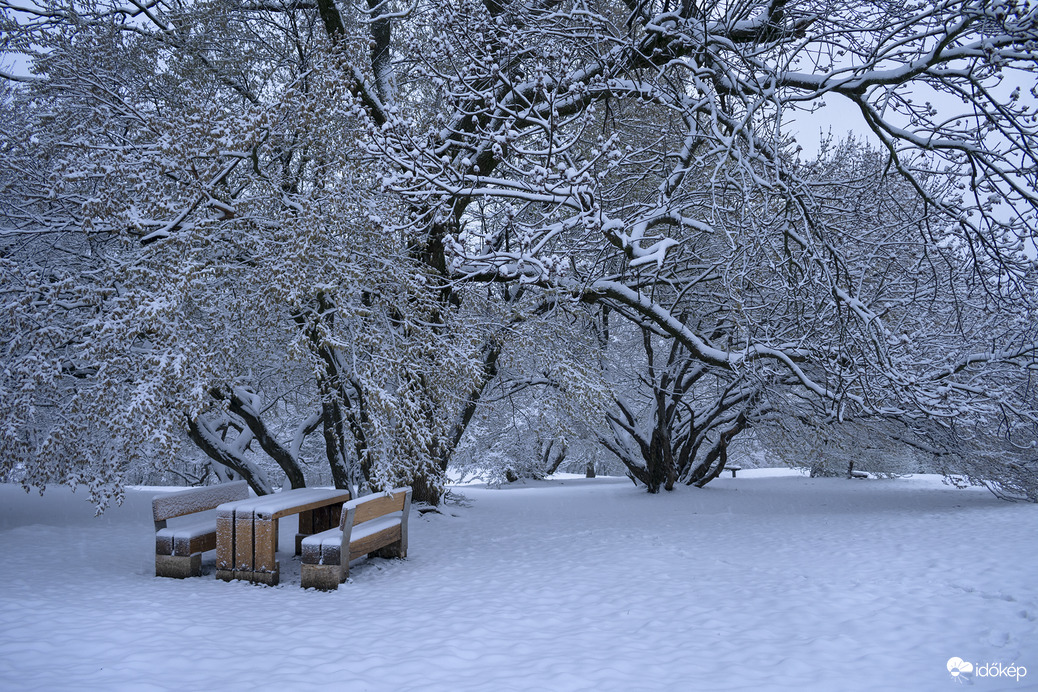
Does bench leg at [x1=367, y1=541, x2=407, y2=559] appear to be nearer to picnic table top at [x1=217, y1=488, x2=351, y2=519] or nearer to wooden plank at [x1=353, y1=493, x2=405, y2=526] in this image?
wooden plank at [x1=353, y1=493, x2=405, y2=526]

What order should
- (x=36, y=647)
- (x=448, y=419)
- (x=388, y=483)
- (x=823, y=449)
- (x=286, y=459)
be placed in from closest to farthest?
(x=36, y=647) < (x=388, y=483) < (x=448, y=419) < (x=286, y=459) < (x=823, y=449)

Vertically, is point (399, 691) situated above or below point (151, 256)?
below

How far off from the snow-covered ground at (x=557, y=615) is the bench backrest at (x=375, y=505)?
573 millimetres

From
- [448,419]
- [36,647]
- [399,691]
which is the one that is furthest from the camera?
[448,419]

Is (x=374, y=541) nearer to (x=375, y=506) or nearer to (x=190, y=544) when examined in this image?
(x=375, y=506)

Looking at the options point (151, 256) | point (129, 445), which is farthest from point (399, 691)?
point (151, 256)

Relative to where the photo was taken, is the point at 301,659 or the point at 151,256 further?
the point at 151,256

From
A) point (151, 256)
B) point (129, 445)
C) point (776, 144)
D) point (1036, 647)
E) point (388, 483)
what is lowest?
point (1036, 647)

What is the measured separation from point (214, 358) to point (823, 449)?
12658 millimetres

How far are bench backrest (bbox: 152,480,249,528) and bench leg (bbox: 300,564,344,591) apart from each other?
1549 millimetres

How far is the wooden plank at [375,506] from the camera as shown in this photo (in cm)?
614

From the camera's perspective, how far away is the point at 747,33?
26.2 ft

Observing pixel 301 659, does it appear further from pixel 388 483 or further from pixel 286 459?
pixel 286 459

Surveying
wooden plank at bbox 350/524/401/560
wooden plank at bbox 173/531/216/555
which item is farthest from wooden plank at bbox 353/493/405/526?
wooden plank at bbox 173/531/216/555
